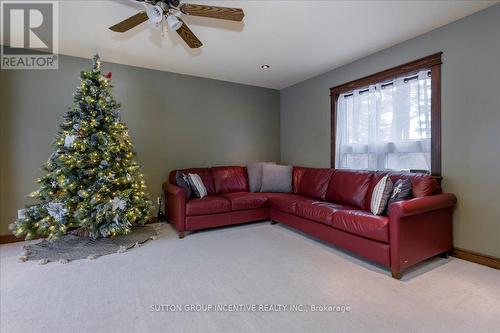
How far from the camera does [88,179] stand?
3.06 metres

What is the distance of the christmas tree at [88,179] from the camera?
2818 mm

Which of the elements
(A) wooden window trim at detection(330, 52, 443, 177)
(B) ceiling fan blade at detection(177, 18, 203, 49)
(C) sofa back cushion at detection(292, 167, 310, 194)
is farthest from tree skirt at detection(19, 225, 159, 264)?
(A) wooden window trim at detection(330, 52, 443, 177)

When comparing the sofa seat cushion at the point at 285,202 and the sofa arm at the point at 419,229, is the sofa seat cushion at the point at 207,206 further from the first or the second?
the sofa arm at the point at 419,229

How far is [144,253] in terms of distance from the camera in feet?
9.16

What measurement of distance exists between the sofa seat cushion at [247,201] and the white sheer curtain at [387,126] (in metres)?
1.40

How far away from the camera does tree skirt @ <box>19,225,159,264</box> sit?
105 inches

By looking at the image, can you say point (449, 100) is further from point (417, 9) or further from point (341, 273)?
point (341, 273)

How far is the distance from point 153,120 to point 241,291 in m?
3.20

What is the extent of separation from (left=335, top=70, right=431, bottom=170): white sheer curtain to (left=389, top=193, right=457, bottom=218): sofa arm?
539 millimetres

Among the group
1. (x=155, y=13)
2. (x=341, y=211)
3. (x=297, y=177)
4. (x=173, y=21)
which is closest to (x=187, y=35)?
(x=173, y=21)

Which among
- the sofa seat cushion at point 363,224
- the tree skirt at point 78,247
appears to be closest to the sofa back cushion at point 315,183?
the sofa seat cushion at point 363,224

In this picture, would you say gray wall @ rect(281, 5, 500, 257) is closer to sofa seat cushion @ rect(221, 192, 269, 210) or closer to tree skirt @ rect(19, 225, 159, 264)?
sofa seat cushion @ rect(221, 192, 269, 210)

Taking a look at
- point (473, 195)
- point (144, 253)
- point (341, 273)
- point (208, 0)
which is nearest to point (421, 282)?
point (341, 273)

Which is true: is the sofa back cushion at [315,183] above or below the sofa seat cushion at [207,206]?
above
